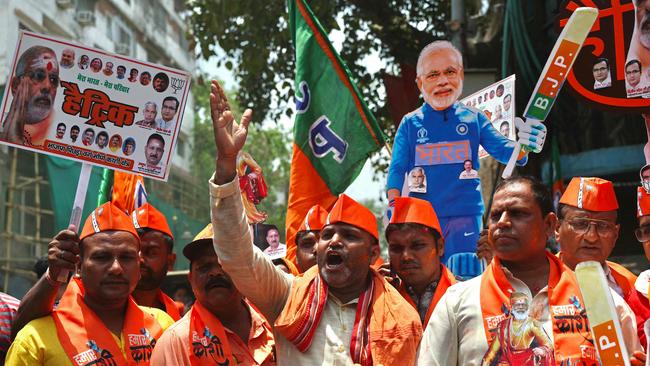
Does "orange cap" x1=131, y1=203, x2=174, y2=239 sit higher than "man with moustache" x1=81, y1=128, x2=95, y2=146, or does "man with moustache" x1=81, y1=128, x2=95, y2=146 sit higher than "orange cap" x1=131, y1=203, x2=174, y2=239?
"man with moustache" x1=81, y1=128, x2=95, y2=146

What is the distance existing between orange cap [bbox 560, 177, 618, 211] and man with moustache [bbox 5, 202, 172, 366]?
8.46 ft

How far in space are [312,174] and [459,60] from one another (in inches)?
55.3

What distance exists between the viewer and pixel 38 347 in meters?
4.78

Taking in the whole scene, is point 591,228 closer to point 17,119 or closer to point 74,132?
point 74,132

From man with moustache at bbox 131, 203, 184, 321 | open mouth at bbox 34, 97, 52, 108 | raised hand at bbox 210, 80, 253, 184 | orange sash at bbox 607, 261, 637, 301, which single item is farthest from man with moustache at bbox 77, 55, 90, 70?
orange sash at bbox 607, 261, 637, 301

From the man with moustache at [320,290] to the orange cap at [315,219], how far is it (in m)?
1.70

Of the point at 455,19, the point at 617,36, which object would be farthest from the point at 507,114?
the point at 455,19

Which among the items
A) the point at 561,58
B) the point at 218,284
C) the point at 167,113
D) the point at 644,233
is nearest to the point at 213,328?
the point at 218,284

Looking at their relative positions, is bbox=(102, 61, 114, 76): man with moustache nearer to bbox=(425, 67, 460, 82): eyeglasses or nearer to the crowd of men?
the crowd of men

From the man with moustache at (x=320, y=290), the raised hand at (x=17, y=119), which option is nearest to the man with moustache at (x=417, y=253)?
the man with moustache at (x=320, y=290)

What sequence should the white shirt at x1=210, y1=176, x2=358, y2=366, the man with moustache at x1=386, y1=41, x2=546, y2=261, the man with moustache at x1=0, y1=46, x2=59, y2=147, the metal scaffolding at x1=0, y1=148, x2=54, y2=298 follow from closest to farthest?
the white shirt at x1=210, y1=176, x2=358, y2=366
the man with moustache at x1=0, y1=46, x2=59, y2=147
the man with moustache at x1=386, y1=41, x2=546, y2=261
the metal scaffolding at x1=0, y1=148, x2=54, y2=298

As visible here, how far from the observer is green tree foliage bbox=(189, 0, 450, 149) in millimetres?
14070

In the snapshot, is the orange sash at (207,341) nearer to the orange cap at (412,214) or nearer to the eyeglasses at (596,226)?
the orange cap at (412,214)

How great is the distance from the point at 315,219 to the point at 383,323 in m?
2.20
